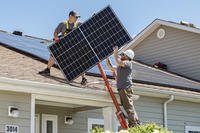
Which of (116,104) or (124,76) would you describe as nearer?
(124,76)

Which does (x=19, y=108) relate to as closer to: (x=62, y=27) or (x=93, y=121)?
(x=62, y=27)

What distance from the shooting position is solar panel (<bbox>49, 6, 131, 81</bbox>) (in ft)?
38.9

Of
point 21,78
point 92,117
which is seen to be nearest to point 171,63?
point 92,117

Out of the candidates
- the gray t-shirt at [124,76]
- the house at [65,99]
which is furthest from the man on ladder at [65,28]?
the gray t-shirt at [124,76]

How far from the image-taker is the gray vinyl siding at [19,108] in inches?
420

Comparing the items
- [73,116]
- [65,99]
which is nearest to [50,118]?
[73,116]

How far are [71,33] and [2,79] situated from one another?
235 cm

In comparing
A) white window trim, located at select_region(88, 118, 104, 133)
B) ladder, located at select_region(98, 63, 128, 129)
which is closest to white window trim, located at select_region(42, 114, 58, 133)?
white window trim, located at select_region(88, 118, 104, 133)

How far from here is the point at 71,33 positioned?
39.3 feet

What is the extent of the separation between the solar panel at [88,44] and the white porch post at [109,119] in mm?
1329

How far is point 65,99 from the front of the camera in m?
11.7

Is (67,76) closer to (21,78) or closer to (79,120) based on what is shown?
(21,78)

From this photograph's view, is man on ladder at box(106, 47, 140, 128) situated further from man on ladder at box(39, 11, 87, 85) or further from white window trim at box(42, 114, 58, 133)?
white window trim at box(42, 114, 58, 133)

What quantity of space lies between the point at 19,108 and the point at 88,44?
222cm
